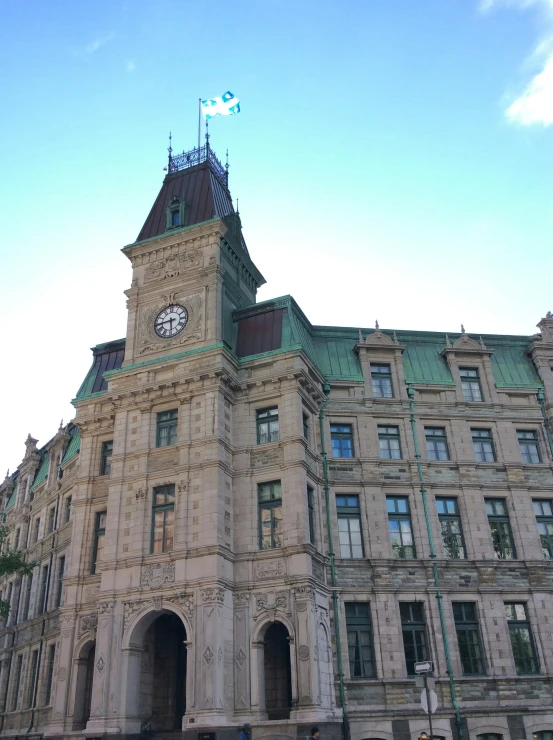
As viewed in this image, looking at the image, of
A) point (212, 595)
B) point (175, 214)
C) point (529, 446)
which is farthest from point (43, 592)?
point (529, 446)

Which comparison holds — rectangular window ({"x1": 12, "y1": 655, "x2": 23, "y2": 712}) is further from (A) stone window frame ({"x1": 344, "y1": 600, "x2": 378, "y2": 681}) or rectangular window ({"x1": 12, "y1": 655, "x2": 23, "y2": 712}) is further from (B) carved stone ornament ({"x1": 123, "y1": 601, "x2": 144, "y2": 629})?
(A) stone window frame ({"x1": 344, "y1": 600, "x2": 378, "y2": 681})

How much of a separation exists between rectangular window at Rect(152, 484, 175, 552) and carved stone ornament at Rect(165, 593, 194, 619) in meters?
2.16

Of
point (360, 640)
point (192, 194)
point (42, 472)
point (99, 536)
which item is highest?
point (192, 194)

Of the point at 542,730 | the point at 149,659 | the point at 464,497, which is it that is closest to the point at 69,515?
the point at 149,659

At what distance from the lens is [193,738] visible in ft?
85.4

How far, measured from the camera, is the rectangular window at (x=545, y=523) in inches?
1315

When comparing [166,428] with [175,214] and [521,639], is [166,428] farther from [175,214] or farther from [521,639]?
[521,639]

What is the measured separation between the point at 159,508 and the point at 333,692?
10.4 metres

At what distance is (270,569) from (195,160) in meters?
25.5

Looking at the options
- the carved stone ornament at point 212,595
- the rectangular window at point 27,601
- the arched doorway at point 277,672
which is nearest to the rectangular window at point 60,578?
the rectangular window at point 27,601

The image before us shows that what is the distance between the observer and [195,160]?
4328cm

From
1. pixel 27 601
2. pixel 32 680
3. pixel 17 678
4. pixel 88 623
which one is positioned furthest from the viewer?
pixel 27 601

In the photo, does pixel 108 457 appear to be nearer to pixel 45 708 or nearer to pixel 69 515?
pixel 69 515

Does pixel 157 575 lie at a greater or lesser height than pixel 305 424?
lesser
